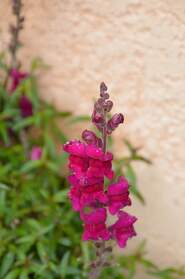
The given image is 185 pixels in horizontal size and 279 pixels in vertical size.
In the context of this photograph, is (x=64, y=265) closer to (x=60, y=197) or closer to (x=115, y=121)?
(x=60, y=197)

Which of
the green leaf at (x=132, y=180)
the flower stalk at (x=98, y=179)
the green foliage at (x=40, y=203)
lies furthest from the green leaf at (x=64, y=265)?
the flower stalk at (x=98, y=179)

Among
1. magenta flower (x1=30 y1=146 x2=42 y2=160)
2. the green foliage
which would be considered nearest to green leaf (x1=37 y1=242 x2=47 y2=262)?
the green foliage

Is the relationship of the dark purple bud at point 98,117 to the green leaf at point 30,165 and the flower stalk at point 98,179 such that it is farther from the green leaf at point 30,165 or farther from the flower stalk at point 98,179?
the green leaf at point 30,165

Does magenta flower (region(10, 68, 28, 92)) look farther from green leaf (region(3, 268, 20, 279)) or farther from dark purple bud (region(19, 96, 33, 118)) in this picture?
green leaf (region(3, 268, 20, 279))

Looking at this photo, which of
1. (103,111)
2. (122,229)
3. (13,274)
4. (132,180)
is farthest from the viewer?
(132,180)

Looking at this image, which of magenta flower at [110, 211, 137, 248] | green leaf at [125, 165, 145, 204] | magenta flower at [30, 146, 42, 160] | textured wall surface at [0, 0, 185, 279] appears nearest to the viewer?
magenta flower at [110, 211, 137, 248]

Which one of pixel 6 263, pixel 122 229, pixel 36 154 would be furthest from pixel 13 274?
pixel 122 229
